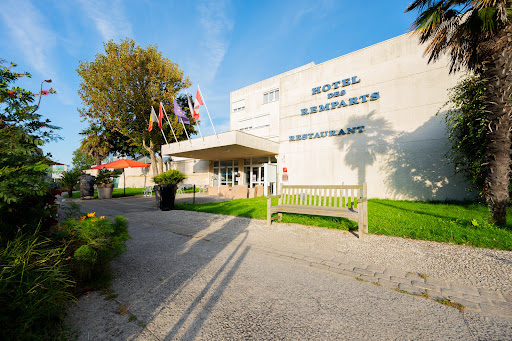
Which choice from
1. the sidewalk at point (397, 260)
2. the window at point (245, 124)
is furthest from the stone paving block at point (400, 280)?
the window at point (245, 124)

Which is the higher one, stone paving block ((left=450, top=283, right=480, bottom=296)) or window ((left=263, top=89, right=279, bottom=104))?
window ((left=263, top=89, right=279, bottom=104))

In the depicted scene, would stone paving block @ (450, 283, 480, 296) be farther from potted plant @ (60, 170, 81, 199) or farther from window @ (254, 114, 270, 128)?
potted plant @ (60, 170, 81, 199)

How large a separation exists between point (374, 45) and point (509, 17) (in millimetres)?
9220

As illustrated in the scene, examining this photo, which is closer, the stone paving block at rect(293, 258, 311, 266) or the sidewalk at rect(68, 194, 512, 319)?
the sidewalk at rect(68, 194, 512, 319)

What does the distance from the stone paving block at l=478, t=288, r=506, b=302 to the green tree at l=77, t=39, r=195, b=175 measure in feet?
75.1

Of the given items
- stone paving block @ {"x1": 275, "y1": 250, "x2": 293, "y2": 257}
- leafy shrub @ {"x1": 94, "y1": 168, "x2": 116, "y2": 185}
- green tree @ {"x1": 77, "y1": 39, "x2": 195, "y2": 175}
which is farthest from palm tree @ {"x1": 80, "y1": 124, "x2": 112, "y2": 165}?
stone paving block @ {"x1": 275, "y1": 250, "x2": 293, "y2": 257}

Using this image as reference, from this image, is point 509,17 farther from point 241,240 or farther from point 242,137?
point 242,137

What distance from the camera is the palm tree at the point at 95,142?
25750 millimetres

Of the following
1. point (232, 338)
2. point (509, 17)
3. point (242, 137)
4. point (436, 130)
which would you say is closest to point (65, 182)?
point (242, 137)

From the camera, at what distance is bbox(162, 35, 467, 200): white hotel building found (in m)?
11.2

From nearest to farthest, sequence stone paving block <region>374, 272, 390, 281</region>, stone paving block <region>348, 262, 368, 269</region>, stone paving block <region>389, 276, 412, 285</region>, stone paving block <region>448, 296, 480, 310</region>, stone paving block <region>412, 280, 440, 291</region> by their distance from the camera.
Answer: stone paving block <region>448, 296, 480, 310</region>
stone paving block <region>412, 280, 440, 291</region>
stone paving block <region>389, 276, 412, 285</region>
stone paving block <region>374, 272, 390, 281</region>
stone paving block <region>348, 262, 368, 269</region>

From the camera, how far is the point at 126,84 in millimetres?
19516

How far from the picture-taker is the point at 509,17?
4.84m

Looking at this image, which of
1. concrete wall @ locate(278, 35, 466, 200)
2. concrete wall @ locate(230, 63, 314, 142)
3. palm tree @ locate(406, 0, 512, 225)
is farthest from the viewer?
concrete wall @ locate(230, 63, 314, 142)
